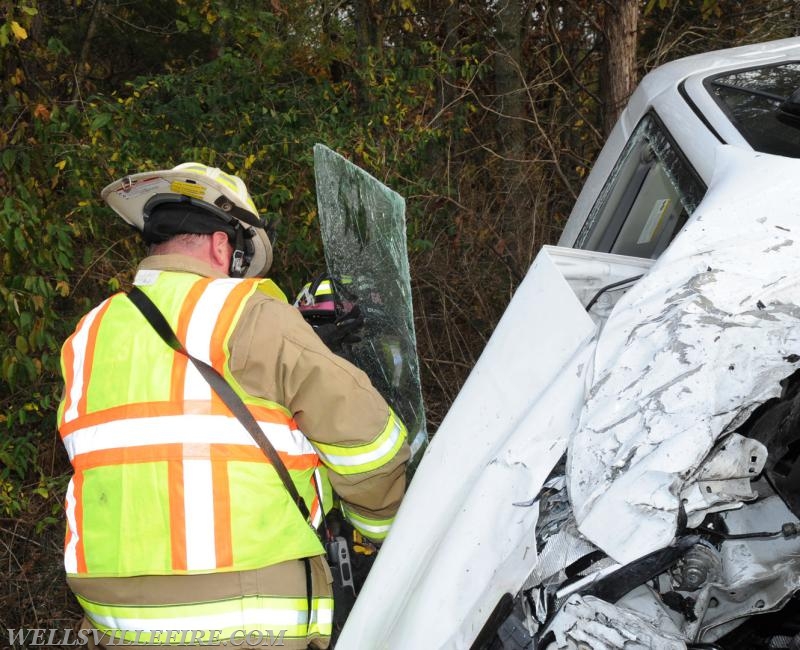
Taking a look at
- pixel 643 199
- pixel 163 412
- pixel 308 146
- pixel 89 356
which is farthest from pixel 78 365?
pixel 308 146

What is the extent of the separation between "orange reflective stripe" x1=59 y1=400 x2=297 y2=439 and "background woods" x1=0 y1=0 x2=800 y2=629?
2356 millimetres

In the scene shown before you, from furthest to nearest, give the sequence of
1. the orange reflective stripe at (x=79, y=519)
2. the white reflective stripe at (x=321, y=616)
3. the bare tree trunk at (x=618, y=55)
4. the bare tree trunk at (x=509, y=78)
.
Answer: the bare tree trunk at (x=509, y=78)
the bare tree trunk at (x=618, y=55)
the white reflective stripe at (x=321, y=616)
the orange reflective stripe at (x=79, y=519)

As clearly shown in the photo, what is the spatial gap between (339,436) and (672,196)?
1.34 metres

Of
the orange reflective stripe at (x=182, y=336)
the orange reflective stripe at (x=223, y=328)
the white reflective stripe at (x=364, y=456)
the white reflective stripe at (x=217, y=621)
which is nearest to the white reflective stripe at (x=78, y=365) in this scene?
the orange reflective stripe at (x=182, y=336)

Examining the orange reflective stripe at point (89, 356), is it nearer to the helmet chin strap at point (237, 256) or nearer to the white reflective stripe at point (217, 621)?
the helmet chin strap at point (237, 256)

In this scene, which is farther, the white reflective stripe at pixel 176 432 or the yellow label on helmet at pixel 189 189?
the yellow label on helmet at pixel 189 189

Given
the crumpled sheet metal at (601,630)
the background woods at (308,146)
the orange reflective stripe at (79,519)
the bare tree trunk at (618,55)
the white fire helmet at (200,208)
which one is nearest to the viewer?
the crumpled sheet metal at (601,630)

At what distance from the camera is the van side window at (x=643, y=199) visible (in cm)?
260

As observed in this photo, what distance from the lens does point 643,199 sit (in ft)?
9.49

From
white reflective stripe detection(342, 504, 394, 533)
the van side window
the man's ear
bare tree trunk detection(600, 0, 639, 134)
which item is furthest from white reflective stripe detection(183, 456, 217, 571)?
bare tree trunk detection(600, 0, 639, 134)

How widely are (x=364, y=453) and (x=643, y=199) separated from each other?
1420 mm

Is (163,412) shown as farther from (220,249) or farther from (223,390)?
(220,249)

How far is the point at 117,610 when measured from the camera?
207 centimetres

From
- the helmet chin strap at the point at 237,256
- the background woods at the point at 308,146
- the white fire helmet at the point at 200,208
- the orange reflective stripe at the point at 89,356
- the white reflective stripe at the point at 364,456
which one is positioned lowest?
the background woods at the point at 308,146
